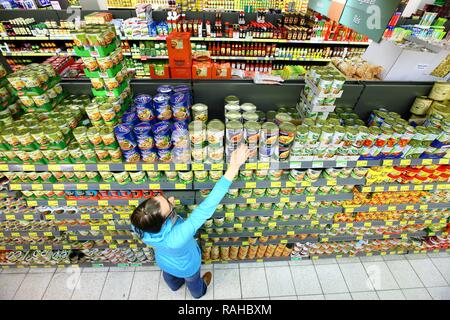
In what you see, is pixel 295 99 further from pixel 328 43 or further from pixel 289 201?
pixel 328 43

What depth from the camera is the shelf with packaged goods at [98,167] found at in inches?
76.3

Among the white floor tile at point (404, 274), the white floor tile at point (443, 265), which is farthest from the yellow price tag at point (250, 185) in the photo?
the white floor tile at point (443, 265)

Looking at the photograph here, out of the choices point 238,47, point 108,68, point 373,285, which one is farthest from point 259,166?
point 238,47

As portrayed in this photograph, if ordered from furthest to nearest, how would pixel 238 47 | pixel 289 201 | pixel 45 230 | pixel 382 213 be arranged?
1. pixel 238 47
2. pixel 382 213
3. pixel 45 230
4. pixel 289 201

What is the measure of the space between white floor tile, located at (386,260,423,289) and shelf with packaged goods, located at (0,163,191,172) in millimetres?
2856

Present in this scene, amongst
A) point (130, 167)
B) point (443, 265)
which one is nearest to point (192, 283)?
point (130, 167)

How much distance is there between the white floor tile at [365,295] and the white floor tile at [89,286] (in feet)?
9.23

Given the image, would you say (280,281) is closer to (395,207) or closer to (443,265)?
(395,207)

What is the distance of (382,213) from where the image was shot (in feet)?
9.04

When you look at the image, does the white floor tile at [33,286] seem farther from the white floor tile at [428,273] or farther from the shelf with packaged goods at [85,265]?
the white floor tile at [428,273]

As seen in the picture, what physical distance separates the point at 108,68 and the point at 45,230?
1.83m

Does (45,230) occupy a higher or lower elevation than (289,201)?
lower

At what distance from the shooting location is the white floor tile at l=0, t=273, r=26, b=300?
8.95ft

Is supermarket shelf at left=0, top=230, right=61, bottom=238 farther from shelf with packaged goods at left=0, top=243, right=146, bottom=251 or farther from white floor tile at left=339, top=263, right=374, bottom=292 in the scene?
white floor tile at left=339, top=263, right=374, bottom=292
